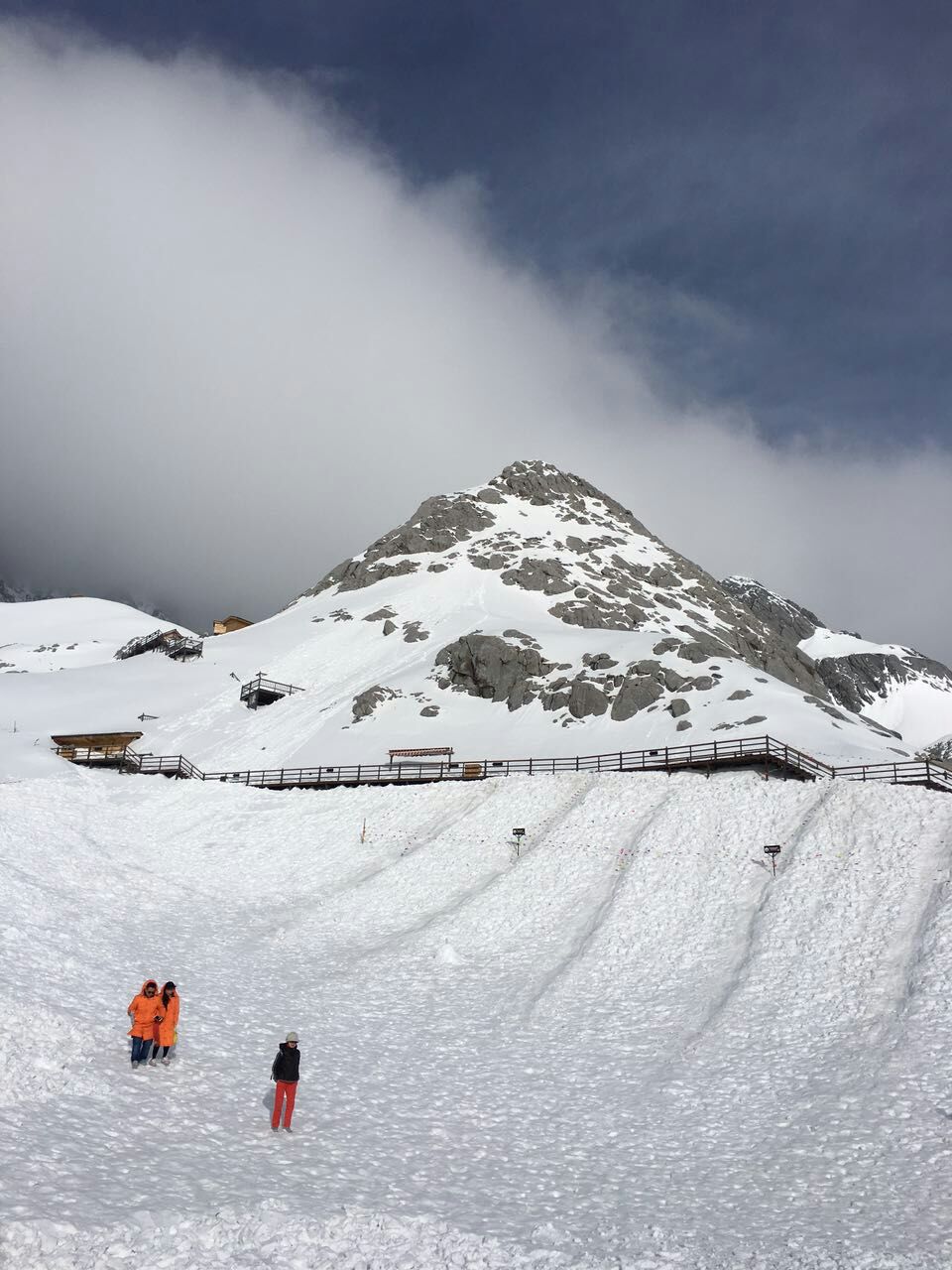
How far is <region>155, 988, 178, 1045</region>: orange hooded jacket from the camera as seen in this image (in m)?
15.9

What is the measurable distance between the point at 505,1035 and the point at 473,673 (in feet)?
168

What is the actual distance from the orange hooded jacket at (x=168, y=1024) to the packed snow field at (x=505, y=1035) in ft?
2.12

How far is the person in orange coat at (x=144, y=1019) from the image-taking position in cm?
1570

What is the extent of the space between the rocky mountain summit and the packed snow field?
70.5ft

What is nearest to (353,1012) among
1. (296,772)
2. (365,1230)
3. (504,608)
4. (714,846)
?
(365,1230)

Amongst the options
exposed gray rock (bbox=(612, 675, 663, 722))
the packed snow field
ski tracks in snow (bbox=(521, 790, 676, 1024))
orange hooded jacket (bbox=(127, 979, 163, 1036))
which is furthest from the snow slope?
orange hooded jacket (bbox=(127, 979, 163, 1036))

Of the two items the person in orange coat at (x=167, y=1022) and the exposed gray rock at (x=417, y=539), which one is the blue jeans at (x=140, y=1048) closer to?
the person in orange coat at (x=167, y=1022)

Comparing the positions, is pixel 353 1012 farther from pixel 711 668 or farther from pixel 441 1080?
pixel 711 668

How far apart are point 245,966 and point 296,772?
1178 inches

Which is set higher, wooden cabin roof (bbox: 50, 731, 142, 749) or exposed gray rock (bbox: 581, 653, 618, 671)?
exposed gray rock (bbox: 581, 653, 618, 671)

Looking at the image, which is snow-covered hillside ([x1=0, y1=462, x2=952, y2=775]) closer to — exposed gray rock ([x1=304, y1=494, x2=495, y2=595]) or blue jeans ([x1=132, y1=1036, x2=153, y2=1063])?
exposed gray rock ([x1=304, y1=494, x2=495, y2=595])

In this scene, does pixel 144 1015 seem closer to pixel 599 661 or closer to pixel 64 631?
pixel 599 661

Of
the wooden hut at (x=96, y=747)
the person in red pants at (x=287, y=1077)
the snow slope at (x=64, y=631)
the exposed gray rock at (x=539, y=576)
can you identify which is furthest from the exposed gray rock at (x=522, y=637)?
the snow slope at (x=64, y=631)

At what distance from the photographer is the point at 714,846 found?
3169 cm
